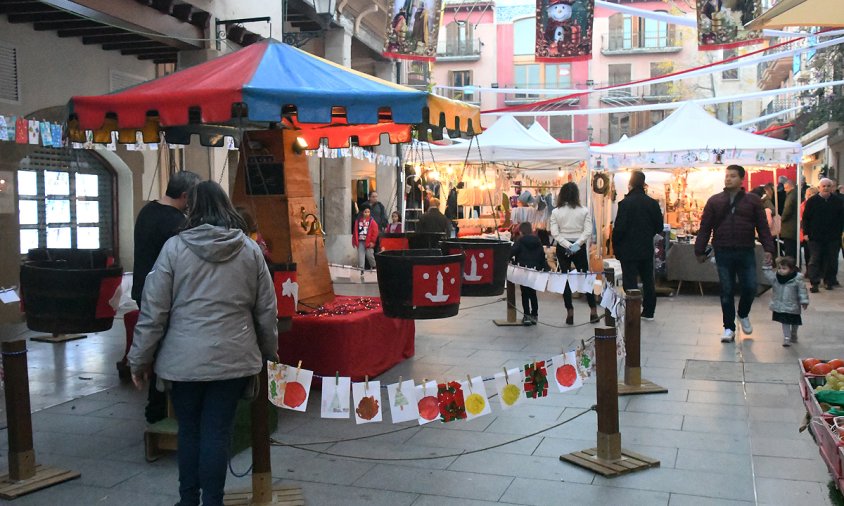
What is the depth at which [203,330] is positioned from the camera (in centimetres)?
377

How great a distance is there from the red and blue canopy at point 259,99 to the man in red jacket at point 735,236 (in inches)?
149

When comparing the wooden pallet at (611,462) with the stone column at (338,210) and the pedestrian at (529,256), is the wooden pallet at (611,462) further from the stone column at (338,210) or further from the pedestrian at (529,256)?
the stone column at (338,210)

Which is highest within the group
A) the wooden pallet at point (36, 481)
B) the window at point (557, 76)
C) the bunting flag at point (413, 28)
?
the window at point (557, 76)

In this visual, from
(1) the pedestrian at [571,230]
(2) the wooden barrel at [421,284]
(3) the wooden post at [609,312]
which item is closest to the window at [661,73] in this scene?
(1) the pedestrian at [571,230]

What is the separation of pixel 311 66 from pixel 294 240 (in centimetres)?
168

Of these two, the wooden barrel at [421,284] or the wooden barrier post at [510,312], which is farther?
the wooden barrier post at [510,312]

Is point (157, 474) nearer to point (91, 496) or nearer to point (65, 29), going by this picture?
point (91, 496)

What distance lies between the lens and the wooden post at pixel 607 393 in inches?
192

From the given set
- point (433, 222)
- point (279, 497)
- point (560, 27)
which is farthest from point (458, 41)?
point (279, 497)

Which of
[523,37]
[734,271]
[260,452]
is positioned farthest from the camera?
[523,37]

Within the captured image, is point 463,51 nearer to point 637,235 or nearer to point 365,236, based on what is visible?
point 365,236

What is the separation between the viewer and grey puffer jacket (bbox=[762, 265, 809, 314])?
8.45 metres

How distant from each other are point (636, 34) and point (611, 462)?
53.0m

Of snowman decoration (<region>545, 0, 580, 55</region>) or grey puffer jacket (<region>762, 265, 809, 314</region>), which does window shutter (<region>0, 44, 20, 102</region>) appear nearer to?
snowman decoration (<region>545, 0, 580, 55</region>)
